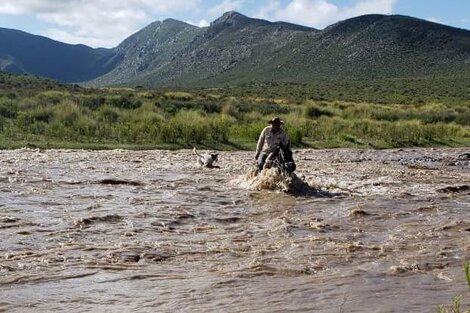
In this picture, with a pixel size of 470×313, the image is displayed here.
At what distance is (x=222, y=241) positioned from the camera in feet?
30.5

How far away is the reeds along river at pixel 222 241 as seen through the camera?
Result: 683cm

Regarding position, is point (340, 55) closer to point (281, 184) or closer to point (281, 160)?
point (281, 160)

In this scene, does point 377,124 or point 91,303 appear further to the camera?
point 377,124

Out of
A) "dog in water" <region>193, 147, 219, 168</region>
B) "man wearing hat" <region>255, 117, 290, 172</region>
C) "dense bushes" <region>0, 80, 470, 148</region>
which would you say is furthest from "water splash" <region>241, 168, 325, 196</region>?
"dense bushes" <region>0, 80, 470, 148</region>

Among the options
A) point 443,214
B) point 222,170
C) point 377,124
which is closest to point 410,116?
point 377,124

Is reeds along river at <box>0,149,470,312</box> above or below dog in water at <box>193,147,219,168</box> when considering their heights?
below

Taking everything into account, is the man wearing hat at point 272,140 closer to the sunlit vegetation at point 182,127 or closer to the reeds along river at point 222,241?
the reeds along river at point 222,241

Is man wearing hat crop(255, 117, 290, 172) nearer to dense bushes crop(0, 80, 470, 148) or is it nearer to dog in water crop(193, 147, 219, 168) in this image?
dog in water crop(193, 147, 219, 168)

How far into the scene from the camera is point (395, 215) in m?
11.7

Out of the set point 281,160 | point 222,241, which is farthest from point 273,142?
point 222,241

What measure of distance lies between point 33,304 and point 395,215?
23.6 feet

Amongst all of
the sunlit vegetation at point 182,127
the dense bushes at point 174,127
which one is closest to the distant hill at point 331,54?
the sunlit vegetation at point 182,127

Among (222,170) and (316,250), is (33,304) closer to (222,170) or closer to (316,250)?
(316,250)

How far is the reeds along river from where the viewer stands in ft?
22.4
